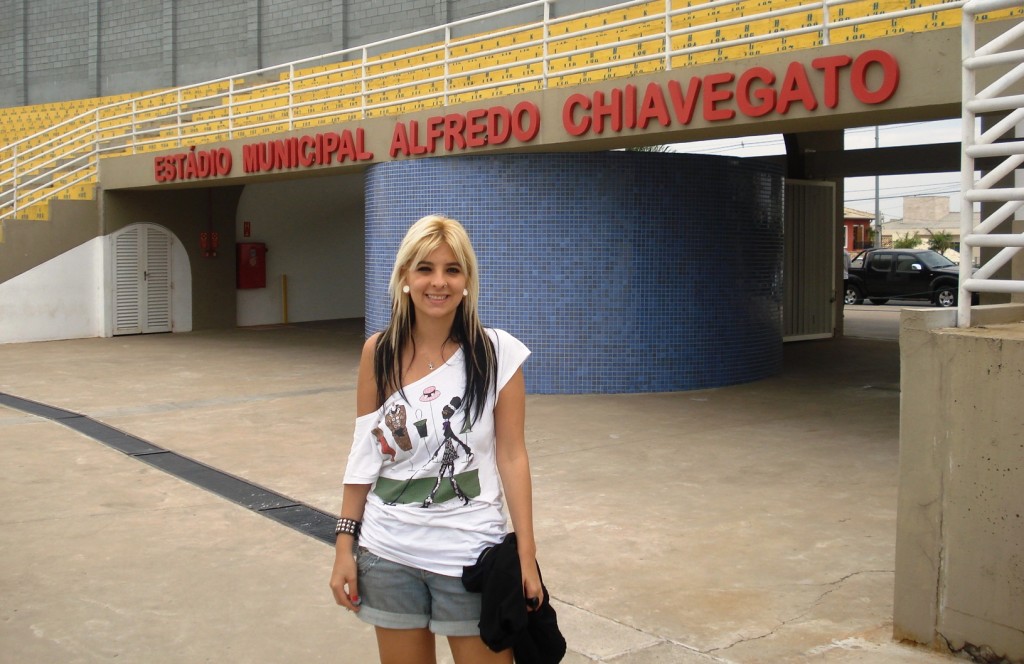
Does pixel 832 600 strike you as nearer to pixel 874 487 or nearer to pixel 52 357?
pixel 874 487

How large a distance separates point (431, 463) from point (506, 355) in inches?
13.8

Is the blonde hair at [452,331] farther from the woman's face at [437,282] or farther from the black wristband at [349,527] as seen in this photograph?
the black wristband at [349,527]

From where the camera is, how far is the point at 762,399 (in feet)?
35.6

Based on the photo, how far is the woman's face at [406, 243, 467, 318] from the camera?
264 cm

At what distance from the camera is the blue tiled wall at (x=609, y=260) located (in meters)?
11.2

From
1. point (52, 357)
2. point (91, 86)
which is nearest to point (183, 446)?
point (52, 357)

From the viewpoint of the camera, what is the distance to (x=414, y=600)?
2.59 metres

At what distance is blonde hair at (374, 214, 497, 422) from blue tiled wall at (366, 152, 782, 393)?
8.54 meters

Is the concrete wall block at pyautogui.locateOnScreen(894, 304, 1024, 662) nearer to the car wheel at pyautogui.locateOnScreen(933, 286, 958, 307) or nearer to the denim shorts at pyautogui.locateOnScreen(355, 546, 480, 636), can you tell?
the denim shorts at pyautogui.locateOnScreen(355, 546, 480, 636)

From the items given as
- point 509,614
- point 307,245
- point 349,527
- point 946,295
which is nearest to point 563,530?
point 349,527

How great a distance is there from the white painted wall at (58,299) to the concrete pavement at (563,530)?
609cm

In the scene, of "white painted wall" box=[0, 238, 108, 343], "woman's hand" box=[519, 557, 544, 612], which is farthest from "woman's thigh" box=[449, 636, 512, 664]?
"white painted wall" box=[0, 238, 108, 343]

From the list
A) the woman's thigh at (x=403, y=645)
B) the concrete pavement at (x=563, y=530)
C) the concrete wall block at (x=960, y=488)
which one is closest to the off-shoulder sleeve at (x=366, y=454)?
the woman's thigh at (x=403, y=645)

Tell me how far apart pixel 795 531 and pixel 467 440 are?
12.5 ft
